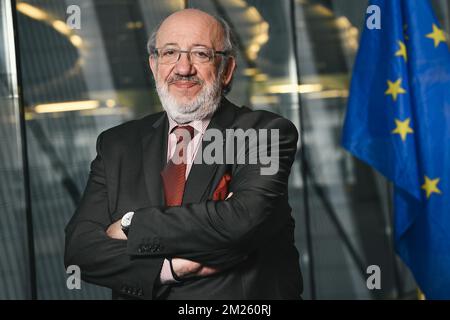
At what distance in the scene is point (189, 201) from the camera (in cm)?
194

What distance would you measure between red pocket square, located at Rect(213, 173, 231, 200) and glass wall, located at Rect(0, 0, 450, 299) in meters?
3.28

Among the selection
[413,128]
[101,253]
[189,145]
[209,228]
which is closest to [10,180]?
[413,128]

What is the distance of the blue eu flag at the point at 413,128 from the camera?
400cm

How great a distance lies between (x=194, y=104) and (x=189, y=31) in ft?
0.64

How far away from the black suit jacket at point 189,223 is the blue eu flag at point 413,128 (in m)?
2.17

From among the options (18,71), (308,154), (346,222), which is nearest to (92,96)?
(18,71)

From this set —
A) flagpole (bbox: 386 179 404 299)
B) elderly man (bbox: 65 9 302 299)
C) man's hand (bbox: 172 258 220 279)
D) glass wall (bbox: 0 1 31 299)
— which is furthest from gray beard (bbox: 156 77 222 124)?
flagpole (bbox: 386 179 404 299)

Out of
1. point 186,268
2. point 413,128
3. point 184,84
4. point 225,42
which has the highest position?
point 225,42

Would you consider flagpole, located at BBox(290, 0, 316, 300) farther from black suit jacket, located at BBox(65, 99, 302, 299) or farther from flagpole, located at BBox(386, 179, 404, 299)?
black suit jacket, located at BBox(65, 99, 302, 299)

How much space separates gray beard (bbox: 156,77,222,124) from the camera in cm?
194

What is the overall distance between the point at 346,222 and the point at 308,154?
698 millimetres

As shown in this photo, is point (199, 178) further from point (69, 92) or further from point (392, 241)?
point (392, 241)

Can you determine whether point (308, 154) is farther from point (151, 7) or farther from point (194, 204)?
point (194, 204)

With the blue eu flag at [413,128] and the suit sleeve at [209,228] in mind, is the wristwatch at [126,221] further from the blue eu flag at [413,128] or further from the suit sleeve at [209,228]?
the blue eu flag at [413,128]
